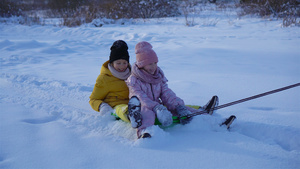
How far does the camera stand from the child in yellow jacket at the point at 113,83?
246 centimetres

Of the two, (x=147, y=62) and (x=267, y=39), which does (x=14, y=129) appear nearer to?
(x=147, y=62)

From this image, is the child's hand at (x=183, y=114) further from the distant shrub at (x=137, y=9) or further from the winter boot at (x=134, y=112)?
the distant shrub at (x=137, y=9)

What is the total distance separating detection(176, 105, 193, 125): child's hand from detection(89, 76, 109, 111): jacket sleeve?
2.63ft

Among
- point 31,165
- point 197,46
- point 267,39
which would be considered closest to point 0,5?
point 197,46

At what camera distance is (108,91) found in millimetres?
2527

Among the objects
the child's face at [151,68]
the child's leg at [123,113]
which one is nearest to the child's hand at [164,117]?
the child's leg at [123,113]

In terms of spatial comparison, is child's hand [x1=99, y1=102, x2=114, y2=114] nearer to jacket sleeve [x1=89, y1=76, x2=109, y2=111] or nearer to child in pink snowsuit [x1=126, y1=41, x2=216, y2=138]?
jacket sleeve [x1=89, y1=76, x2=109, y2=111]

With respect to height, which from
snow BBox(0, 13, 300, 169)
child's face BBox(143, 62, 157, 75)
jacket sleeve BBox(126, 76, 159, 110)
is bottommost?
snow BBox(0, 13, 300, 169)

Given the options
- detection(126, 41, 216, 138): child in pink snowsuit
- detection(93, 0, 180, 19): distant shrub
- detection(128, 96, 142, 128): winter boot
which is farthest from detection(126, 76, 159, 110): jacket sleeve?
detection(93, 0, 180, 19): distant shrub

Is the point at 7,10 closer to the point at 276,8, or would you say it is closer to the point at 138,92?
the point at 276,8

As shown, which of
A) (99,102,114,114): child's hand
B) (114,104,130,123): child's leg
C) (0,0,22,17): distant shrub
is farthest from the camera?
(0,0,22,17): distant shrub

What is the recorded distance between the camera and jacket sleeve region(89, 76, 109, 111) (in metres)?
2.47

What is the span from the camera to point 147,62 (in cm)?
226

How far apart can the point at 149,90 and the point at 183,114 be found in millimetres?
422
